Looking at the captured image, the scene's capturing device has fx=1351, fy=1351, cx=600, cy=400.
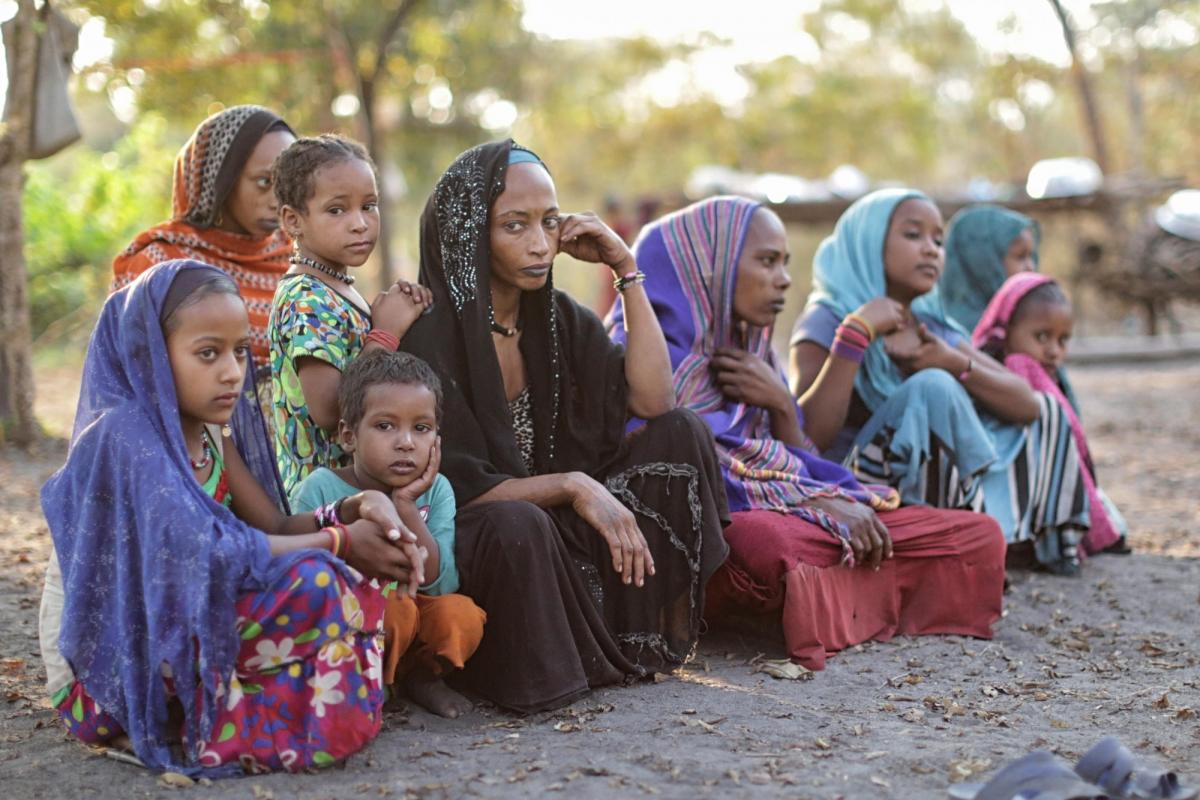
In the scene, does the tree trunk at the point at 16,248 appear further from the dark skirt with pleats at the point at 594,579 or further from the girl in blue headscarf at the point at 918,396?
the dark skirt with pleats at the point at 594,579

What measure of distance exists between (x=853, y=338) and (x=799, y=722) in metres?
1.88

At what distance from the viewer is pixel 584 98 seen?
32.1 m

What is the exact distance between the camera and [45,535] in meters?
6.31

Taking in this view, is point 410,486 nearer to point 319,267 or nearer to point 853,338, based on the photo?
point 319,267

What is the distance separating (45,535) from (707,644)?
3.38 metres

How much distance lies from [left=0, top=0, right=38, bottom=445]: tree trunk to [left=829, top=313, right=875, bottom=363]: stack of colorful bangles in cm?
483

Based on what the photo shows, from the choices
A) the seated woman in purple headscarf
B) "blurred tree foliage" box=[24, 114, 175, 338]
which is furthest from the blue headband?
"blurred tree foliage" box=[24, 114, 175, 338]

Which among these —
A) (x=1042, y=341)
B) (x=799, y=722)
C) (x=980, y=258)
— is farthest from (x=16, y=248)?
(x=799, y=722)

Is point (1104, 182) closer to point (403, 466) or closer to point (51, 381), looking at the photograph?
point (51, 381)

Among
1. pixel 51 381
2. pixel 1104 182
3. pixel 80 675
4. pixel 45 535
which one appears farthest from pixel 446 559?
pixel 1104 182

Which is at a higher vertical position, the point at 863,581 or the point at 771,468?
the point at 771,468

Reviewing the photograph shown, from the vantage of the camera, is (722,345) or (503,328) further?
(722,345)

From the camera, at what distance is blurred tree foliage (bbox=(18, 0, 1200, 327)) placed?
1373 centimetres

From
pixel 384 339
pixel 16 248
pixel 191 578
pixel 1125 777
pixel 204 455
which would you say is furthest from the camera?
pixel 16 248
